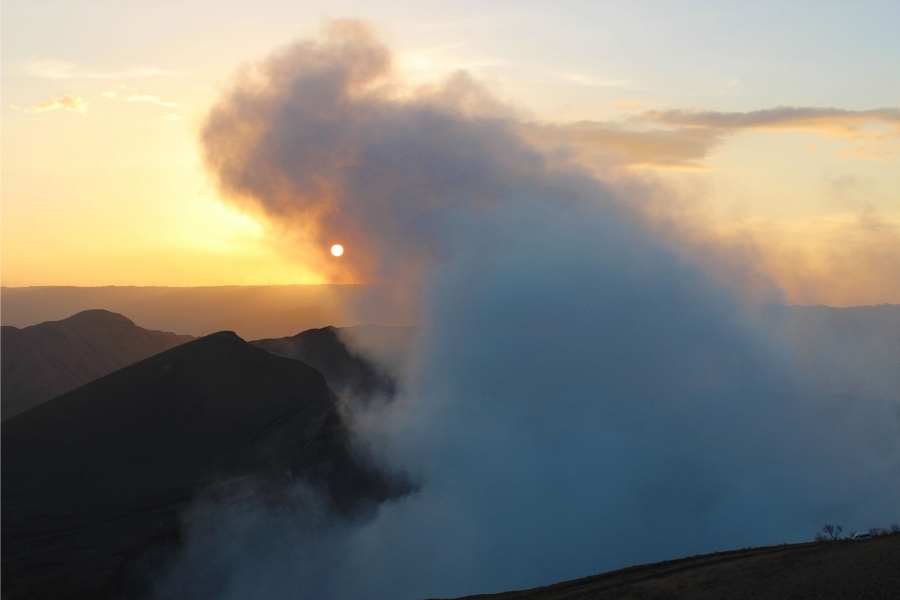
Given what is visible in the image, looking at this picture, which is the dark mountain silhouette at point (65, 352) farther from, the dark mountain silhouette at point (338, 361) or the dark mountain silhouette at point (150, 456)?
the dark mountain silhouette at point (150, 456)

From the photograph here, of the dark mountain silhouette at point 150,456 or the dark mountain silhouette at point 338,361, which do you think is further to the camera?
the dark mountain silhouette at point 338,361

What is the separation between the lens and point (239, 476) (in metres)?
53.9

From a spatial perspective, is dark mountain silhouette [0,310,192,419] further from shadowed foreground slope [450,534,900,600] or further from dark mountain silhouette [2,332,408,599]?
shadowed foreground slope [450,534,900,600]

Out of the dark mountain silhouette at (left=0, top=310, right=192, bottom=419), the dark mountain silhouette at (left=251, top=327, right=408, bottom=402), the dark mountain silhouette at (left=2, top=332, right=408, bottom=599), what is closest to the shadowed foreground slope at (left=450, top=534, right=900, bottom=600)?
the dark mountain silhouette at (left=2, top=332, right=408, bottom=599)

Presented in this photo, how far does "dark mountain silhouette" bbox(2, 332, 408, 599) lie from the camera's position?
4634 cm

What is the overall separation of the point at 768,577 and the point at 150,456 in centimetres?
3930

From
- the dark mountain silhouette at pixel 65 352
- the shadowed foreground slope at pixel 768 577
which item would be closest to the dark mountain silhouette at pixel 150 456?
the shadowed foreground slope at pixel 768 577

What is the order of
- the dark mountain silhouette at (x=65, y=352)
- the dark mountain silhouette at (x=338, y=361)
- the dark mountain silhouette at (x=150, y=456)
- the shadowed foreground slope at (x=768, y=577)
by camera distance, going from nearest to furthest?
the shadowed foreground slope at (x=768, y=577) < the dark mountain silhouette at (x=150, y=456) < the dark mountain silhouette at (x=338, y=361) < the dark mountain silhouette at (x=65, y=352)

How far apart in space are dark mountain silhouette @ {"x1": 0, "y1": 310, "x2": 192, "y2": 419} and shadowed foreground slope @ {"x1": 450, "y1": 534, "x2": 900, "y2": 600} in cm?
7336

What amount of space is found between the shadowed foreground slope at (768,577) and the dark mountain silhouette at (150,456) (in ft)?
73.5

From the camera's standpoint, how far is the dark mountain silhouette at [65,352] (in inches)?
3684

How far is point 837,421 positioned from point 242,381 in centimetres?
4822

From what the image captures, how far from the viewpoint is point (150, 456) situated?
185 feet

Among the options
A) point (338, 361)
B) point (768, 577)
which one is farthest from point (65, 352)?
point (768, 577)
